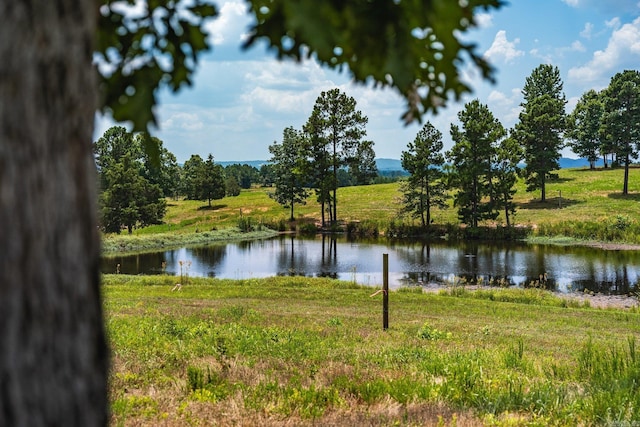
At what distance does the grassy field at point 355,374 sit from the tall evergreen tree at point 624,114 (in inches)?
2125

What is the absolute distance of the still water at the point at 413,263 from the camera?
28.4 m

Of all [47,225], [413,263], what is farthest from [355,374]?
[413,263]

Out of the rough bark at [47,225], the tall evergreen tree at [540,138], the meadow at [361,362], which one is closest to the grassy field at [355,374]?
the meadow at [361,362]

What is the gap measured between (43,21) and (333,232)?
58.3 metres

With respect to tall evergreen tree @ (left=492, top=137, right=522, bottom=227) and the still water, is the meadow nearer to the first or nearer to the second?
the still water

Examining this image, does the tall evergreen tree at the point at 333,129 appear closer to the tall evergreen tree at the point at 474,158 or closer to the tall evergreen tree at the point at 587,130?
the tall evergreen tree at the point at 474,158

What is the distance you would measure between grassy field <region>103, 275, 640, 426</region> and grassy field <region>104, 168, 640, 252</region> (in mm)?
37597

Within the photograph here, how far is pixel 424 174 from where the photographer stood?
179 ft

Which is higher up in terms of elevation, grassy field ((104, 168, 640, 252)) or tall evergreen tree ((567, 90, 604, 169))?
tall evergreen tree ((567, 90, 604, 169))

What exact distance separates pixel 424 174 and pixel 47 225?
180 feet

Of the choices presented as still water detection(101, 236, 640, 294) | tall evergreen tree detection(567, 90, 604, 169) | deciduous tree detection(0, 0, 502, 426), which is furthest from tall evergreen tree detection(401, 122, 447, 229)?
deciduous tree detection(0, 0, 502, 426)

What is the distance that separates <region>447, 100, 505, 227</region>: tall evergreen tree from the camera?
48.7 metres

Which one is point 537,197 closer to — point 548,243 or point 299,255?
point 548,243

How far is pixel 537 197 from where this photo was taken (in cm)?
6347
